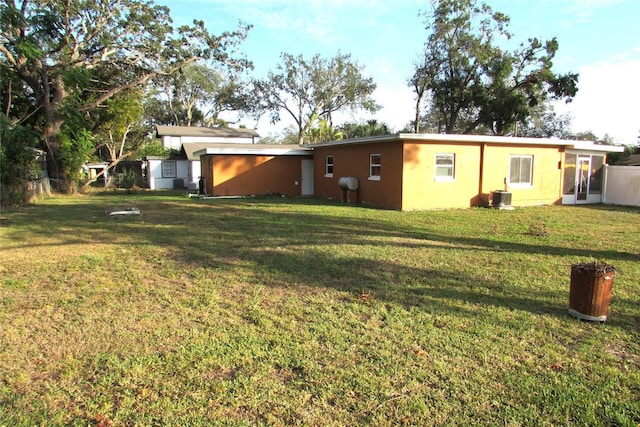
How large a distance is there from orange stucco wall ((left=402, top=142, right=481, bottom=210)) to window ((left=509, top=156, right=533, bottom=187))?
5.92 feet

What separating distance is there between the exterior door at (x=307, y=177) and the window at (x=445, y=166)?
26.5ft

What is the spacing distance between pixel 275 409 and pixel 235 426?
30 centimetres

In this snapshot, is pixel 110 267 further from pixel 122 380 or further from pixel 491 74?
pixel 491 74

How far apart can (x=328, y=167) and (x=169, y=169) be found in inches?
609

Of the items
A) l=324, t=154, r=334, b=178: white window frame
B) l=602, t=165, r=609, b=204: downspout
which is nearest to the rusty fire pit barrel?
l=324, t=154, r=334, b=178: white window frame

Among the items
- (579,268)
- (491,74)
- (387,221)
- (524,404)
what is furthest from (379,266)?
(491,74)

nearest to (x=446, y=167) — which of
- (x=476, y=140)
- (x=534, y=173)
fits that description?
(x=476, y=140)

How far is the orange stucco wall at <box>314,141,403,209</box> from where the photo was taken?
15086 mm

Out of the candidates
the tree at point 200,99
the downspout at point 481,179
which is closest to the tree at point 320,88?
the tree at point 200,99

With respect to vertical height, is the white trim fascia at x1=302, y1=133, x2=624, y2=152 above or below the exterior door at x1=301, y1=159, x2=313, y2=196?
above

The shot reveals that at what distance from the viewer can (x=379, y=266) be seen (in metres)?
6.82

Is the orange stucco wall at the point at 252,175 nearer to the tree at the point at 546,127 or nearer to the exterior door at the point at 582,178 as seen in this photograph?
the exterior door at the point at 582,178

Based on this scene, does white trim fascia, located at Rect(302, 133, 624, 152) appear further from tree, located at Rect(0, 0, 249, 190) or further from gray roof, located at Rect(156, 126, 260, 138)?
gray roof, located at Rect(156, 126, 260, 138)

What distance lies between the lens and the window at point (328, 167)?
19.9 metres
